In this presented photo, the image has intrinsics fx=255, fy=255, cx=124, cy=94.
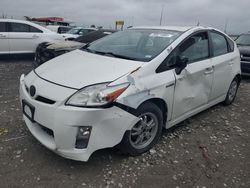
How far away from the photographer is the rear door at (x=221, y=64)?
4.18 metres

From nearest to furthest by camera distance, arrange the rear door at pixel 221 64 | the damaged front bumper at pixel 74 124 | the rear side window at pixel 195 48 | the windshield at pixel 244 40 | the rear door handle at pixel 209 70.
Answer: the damaged front bumper at pixel 74 124 → the rear side window at pixel 195 48 → the rear door handle at pixel 209 70 → the rear door at pixel 221 64 → the windshield at pixel 244 40

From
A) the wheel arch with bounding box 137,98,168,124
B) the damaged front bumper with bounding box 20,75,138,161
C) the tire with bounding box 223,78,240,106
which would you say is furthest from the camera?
the tire with bounding box 223,78,240,106

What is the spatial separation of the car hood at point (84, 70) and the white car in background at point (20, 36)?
6.22m

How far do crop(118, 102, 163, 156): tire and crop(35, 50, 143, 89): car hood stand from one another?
1.63ft

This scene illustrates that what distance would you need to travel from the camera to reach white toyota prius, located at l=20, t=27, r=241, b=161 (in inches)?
99.1

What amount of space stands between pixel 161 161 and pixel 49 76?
1650mm

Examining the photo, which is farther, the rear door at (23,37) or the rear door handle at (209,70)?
the rear door at (23,37)

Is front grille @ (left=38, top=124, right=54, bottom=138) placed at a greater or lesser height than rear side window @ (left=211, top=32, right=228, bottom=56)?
lesser

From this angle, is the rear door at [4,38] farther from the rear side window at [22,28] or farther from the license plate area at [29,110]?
the license plate area at [29,110]

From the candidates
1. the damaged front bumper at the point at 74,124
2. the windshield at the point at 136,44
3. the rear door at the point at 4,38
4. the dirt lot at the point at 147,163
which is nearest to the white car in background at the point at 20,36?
the rear door at the point at 4,38

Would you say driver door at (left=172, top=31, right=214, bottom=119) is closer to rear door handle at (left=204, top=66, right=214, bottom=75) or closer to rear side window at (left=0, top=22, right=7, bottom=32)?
rear door handle at (left=204, top=66, right=214, bottom=75)

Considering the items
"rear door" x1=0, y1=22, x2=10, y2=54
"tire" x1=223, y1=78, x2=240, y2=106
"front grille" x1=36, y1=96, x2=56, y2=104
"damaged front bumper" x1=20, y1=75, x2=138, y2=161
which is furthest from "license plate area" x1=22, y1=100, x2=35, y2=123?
"rear door" x1=0, y1=22, x2=10, y2=54

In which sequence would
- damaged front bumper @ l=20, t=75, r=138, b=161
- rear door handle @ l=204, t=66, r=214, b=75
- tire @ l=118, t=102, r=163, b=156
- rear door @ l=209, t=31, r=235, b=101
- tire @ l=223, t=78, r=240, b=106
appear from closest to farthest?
damaged front bumper @ l=20, t=75, r=138, b=161
tire @ l=118, t=102, r=163, b=156
rear door handle @ l=204, t=66, r=214, b=75
rear door @ l=209, t=31, r=235, b=101
tire @ l=223, t=78, r=240, b=106

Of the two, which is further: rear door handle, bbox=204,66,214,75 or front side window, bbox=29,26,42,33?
front side window, bbox=29,26,42,33
